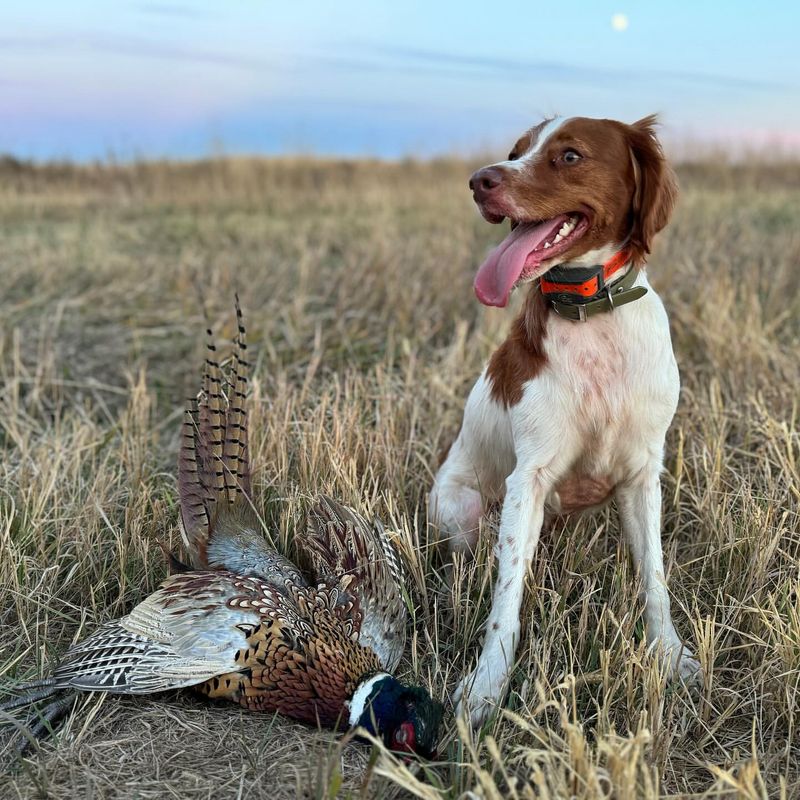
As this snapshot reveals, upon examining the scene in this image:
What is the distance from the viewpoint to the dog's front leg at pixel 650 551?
2.79m

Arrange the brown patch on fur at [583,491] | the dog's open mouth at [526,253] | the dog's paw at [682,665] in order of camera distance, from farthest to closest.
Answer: the brown patch on fur at [583,491]
the dog's paw at [682,665]
the dog's open mouth at [526,253]

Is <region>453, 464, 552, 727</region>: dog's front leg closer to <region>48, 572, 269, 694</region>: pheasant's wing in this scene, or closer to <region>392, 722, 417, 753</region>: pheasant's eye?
<region>392, 722, 417, 753</region>: pheasant's eye

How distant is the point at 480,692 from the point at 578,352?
40.3 inches

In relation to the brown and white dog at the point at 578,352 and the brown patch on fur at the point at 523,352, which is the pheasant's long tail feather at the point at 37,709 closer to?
the brown and white dog at the point at 578,352

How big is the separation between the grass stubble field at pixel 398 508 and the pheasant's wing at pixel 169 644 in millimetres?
122

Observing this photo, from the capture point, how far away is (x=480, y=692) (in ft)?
8.43

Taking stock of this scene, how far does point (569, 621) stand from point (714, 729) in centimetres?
50

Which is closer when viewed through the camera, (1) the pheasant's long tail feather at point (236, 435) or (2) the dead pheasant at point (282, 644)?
(2) the dead pheasant at point (282, 644)

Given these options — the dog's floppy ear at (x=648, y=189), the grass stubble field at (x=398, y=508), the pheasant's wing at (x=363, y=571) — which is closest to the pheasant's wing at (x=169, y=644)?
the grass stubble field at (x=398, y=508)

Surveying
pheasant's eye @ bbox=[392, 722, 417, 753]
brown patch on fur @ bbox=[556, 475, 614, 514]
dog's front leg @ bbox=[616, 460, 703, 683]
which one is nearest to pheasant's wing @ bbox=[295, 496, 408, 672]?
pheasant's eye @ bbox=[392, 722, 417, 753]

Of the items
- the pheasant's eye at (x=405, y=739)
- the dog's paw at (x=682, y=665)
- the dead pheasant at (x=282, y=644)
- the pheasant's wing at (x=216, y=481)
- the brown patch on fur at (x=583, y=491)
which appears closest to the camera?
the pheasant's eye at (x=405, y=739)

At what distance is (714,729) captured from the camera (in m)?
2.47

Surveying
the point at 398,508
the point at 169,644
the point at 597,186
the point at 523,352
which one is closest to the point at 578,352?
the point at 523,352

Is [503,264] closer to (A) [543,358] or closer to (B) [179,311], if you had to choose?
(A) [543,358]
